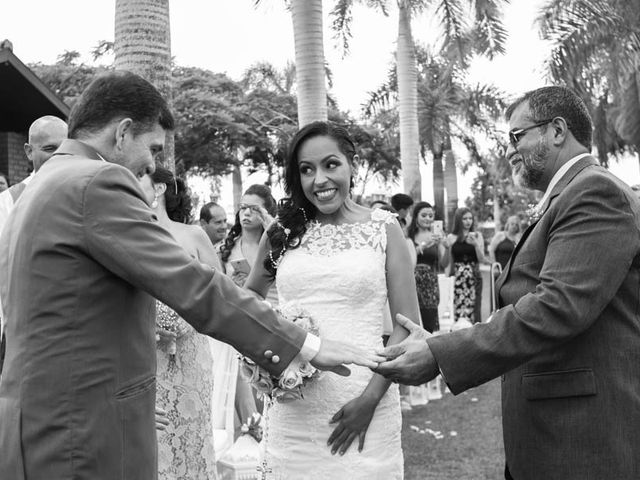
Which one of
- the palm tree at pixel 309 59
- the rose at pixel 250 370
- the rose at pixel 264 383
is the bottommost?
the rose at pixel 264 383

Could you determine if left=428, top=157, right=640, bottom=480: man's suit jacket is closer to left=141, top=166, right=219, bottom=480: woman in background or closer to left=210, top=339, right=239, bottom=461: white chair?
left=141, top=166, right=219, bottom=480: woman in background

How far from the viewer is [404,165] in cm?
1655

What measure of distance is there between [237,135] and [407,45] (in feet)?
35.0

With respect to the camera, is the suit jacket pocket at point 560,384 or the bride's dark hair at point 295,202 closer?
the suit jacket pocket at point 560,384

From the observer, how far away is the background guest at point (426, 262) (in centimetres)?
983

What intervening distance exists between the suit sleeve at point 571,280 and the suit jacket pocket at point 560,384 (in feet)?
0.44

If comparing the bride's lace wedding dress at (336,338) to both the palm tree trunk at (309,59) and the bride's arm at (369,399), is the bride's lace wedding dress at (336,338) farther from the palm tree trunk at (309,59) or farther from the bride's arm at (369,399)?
the palm tree trunk at (309,59)

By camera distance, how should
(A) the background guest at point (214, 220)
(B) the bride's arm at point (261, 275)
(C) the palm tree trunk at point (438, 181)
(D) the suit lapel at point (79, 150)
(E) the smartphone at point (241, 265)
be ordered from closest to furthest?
(D) the suit lapel at point (79, 150) → (B) the bride's arm at point (261, 275) → (E) the smartphone at point (241, 265) → (A) the background guest at point (214, 220) → (C) the palm tree trunk at point (438, 181)

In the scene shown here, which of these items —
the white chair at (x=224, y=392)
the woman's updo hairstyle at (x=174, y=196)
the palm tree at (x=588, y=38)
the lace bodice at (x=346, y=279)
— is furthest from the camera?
the palm tree at (x=588, y=38)

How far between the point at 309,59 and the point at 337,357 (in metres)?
7.59

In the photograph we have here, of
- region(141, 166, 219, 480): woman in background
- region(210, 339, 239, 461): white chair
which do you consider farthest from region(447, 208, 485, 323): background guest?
region(141, 166, 219, 480): woman in background

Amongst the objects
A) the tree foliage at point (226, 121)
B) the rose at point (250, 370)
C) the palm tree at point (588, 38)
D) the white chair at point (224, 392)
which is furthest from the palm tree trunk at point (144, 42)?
the tree foliage at point (226, 121)

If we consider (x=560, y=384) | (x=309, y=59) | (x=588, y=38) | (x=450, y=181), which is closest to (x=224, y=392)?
(x=560, y=384)

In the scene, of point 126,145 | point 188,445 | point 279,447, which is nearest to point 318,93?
point 188,445
